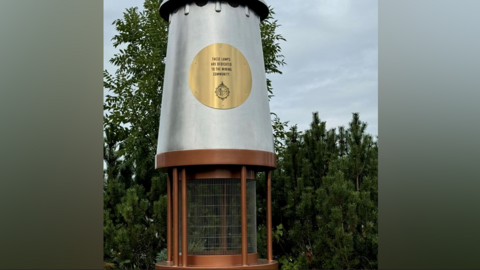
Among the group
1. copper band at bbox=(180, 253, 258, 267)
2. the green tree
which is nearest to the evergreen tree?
the green tree

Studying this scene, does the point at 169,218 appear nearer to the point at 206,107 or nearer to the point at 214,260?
the point at 214,260

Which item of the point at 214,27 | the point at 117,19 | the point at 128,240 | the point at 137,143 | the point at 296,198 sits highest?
the point at 117,19

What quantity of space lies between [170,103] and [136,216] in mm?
3637

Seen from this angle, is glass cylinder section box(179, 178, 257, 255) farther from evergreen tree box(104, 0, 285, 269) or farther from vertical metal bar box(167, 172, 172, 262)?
evergreen tree box(104, 0, 285, 269)

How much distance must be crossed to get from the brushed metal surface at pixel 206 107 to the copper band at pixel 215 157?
0.08 m

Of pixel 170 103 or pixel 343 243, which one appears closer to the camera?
pixel 170 103

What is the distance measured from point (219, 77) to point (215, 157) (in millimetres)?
1202

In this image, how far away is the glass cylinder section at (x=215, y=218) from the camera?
27.7ft

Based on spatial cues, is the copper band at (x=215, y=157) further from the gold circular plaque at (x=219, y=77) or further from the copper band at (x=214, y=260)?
the copper band at (x=214, y=260)

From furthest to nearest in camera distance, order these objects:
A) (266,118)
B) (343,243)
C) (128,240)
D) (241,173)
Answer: (128,240) < (343,243) < (266,118) < (241,173)

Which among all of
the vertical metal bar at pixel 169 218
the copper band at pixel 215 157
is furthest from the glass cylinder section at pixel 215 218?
the vertical metal bar at pixel 169 218

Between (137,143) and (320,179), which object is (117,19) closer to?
(137,143)

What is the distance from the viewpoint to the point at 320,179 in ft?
39.0

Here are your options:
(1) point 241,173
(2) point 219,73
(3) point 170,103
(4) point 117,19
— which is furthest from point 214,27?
(4) point 117,19
